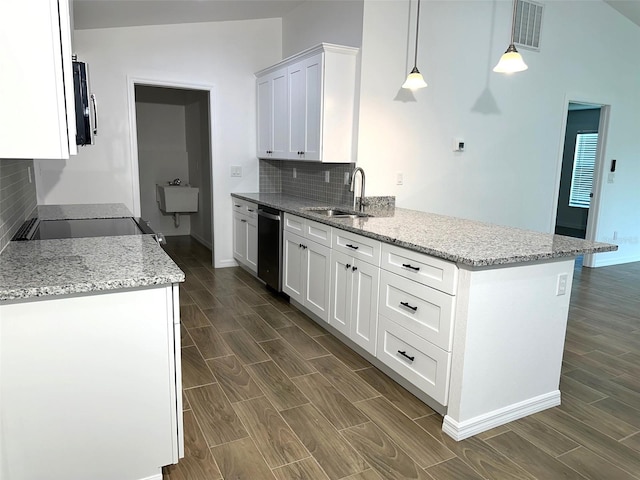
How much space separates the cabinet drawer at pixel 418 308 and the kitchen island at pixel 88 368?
125cm

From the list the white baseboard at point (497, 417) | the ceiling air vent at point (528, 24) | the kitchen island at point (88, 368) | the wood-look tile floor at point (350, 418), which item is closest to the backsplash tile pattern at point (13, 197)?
the kitchen island at point (88, 368)

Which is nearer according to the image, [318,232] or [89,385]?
[89,385]

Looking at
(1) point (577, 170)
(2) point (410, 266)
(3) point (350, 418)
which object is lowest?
(3) point (350, 418)

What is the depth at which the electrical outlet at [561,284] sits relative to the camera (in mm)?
2373

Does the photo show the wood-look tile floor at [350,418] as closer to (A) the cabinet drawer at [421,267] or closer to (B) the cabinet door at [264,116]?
(A) the cabinet drawer at [421,267]

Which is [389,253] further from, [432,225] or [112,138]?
[112,138]

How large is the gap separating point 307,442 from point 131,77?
3.94m

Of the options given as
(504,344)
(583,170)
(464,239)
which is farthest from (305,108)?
(583,170)

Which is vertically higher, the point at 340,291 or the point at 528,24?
the point at 528,24

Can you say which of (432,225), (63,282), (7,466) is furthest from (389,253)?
(7,466)

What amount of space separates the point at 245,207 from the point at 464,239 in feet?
9.53

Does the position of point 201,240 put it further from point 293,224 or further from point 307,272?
point 307,272

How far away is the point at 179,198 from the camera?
22.0ft

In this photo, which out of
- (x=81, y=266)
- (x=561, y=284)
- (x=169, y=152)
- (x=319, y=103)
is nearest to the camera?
(x=81, y=266)
